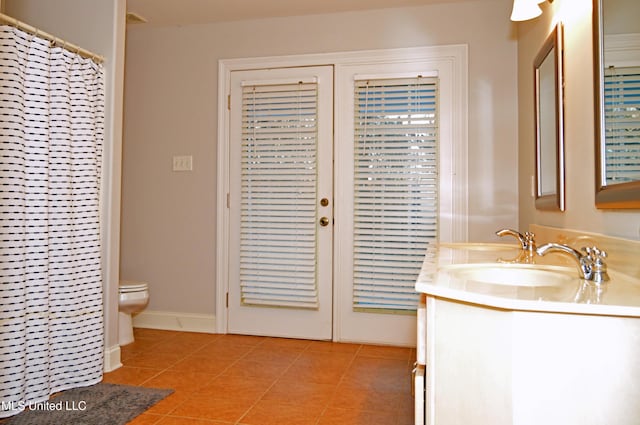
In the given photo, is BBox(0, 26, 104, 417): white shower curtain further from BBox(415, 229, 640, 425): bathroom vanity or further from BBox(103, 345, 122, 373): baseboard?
BBox(415, 229, 640, 425): bathroom vanity

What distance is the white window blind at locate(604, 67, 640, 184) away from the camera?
1255 millimetres

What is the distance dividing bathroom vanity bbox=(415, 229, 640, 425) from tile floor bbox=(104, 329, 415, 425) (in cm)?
113

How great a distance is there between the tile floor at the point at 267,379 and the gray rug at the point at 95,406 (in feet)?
0.25

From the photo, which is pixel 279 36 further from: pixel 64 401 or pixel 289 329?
pixel 64 401

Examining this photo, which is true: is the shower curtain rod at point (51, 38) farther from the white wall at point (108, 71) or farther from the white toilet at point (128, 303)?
the white toilet at point (128, 303)

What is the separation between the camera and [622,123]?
1343 millimetres

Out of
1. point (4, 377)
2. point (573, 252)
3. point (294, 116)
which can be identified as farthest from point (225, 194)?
point (573, 252)

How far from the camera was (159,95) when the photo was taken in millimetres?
3795

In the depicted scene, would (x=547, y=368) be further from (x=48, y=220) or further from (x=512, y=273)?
(x=48, y=220)

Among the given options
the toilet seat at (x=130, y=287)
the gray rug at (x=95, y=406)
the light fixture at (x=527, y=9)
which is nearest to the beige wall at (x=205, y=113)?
the toilet seat at (x=130, y=287)

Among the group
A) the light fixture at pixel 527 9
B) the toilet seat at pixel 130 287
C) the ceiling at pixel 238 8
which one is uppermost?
the ceiling at pixel 238 8

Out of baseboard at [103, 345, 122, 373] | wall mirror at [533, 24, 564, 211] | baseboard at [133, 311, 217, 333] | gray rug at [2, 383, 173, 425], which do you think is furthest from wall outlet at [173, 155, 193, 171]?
wall mirror at [533, 24, 564, 211]

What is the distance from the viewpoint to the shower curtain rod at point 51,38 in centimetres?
215

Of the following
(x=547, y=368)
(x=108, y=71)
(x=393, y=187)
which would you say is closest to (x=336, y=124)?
(x=393, y=187)
